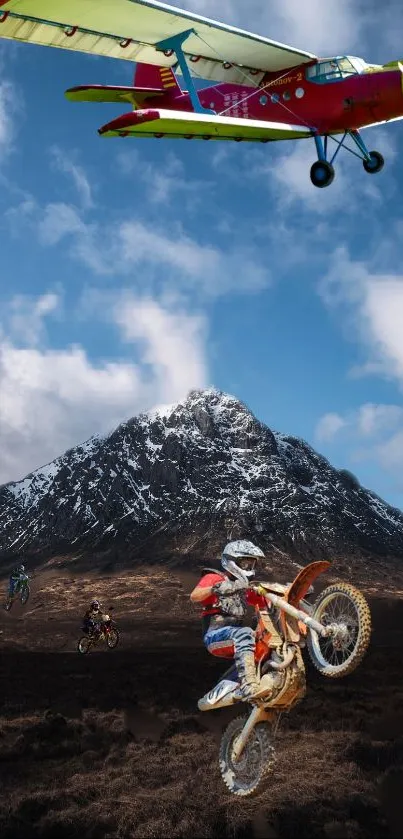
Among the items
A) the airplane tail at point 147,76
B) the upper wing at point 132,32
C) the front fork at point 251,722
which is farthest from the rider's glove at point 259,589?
the airplane tail at point 147,76

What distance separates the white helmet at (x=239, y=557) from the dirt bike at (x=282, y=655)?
15 centimetres

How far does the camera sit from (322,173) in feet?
61.2

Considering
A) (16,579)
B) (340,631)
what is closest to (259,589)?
(340,631)

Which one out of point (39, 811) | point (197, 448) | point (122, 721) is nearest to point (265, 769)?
point (39, 811)

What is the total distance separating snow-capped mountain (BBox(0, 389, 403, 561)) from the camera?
8456 centimetres

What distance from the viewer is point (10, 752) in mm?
13148

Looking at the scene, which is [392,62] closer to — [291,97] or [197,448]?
[291,97]

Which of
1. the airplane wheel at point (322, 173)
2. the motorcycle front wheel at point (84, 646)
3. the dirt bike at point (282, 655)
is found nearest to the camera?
the dirt bike at point (282, 655)

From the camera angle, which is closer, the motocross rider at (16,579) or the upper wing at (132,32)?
the upper wing at (132,32)

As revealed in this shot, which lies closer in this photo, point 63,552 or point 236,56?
point 236,56

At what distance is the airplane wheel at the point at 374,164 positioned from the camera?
19656 millimetres

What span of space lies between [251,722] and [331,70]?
1881 centimetres

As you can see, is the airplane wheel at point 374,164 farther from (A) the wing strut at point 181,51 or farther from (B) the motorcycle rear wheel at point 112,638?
(B) the motorcycle rear wheel at point 112,638

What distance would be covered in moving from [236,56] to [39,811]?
70.0ft
